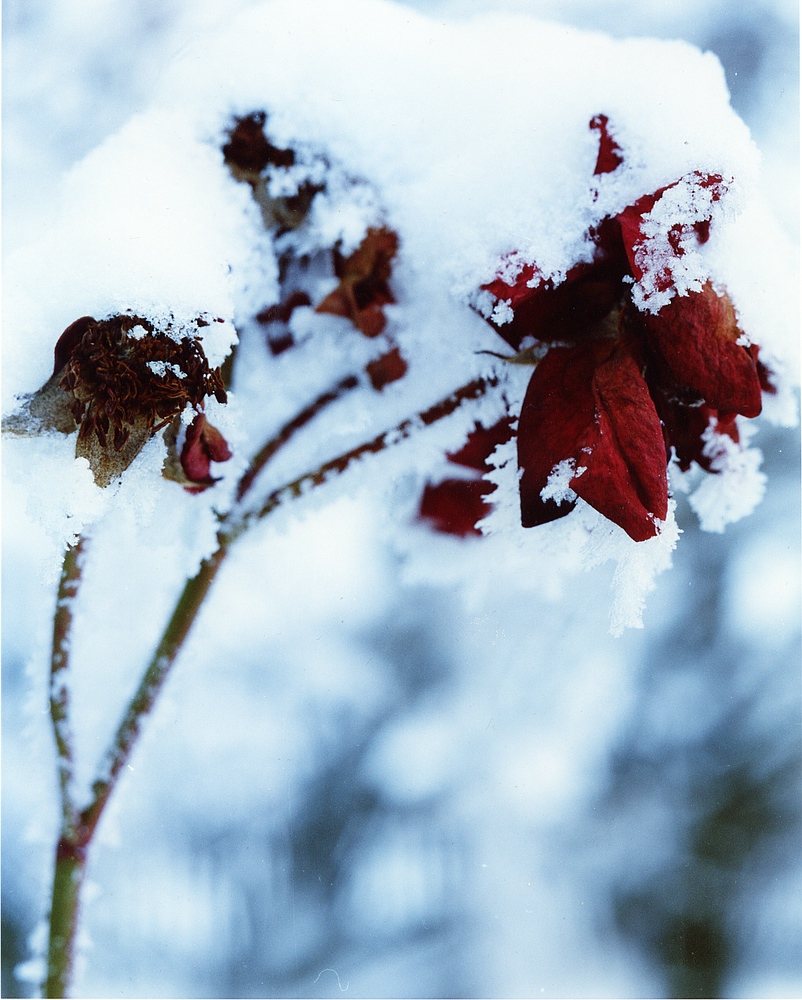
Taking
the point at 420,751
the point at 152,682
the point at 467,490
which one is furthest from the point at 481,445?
the point at 420,751

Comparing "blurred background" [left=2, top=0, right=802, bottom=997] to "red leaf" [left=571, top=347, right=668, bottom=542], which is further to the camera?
"blurred background" [left=2, top=0, right=802, bottom=997]

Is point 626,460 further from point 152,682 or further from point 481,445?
point 152,682

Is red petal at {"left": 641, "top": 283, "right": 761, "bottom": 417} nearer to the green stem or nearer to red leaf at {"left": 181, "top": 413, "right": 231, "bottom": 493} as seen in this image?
red leaf at {"left": 181, "top": 413, "right": 231, "bottom": 493}

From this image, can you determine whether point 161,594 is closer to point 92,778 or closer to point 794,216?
point 92,778

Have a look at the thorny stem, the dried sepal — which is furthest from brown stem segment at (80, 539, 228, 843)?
the dried sepal

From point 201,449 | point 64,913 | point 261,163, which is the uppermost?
point 261,163

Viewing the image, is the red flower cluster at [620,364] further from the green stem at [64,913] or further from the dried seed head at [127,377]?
the green stem at [64,913]

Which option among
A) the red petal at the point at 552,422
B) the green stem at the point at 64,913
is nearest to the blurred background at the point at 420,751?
the green stem at the point at 64,913

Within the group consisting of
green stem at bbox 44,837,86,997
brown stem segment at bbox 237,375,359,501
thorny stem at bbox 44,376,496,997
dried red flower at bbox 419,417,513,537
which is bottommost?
green stem at bbox 44,837,86,997
